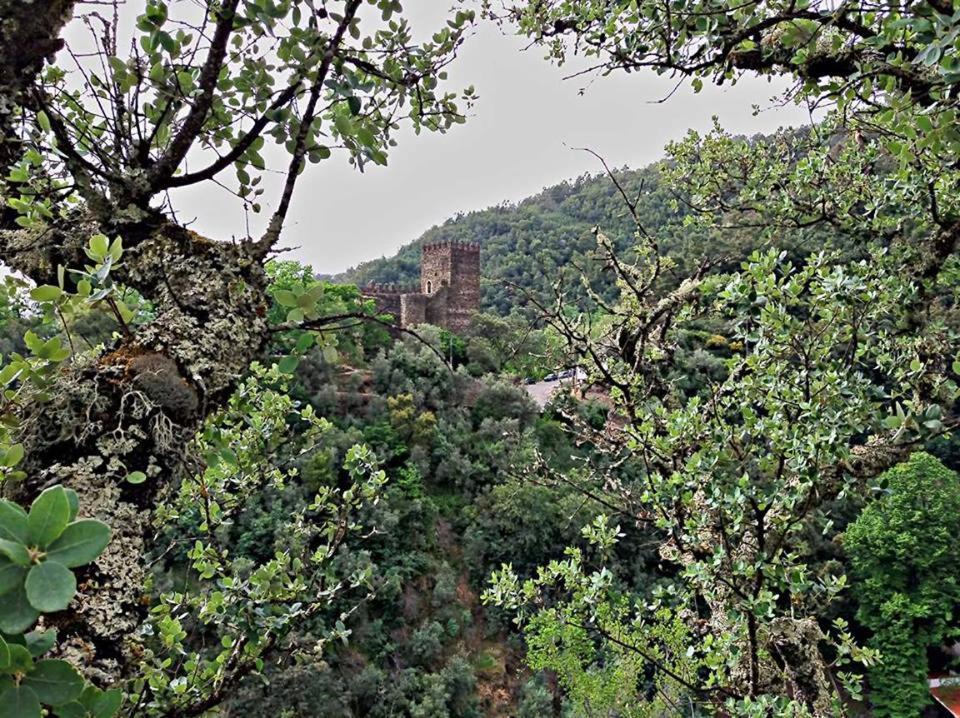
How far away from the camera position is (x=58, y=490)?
50 centimetres

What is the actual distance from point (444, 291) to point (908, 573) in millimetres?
19274

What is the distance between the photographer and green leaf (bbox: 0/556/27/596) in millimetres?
496

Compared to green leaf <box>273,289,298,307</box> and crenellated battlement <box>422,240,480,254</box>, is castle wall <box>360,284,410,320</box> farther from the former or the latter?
green leaf <box>273,289,298,307</box>

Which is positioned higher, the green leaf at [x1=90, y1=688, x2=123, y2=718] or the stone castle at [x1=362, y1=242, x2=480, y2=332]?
the stone castle at [x1=362, y1=242, x2=480, y2=332]

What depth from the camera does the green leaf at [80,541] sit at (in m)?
0.52

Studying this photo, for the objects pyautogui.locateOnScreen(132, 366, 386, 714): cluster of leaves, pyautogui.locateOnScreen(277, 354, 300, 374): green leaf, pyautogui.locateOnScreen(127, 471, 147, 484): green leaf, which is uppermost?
pyautogui.locateOnScreen(277, 354, 300, 374): green leaf

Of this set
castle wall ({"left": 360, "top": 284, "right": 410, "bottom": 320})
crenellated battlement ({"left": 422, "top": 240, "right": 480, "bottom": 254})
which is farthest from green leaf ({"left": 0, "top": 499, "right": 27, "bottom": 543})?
crenellated battlement ({"left": 422, "top": 240, "right": 480, "bottom": 254})

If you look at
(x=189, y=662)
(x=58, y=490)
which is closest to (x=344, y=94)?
(x=58, y=490)

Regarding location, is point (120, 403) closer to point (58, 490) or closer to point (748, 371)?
point (58, 490)

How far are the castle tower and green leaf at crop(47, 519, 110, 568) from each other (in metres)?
26.8

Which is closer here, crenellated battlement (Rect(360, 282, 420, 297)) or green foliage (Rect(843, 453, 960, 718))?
green foliage (Rect(843, 453, 960, 718))

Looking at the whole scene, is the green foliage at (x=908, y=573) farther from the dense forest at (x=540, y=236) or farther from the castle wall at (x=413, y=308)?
the castle wall at (x=413, y=308)

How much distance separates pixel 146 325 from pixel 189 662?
4.06ft

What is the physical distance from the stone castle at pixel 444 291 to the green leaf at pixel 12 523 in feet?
85.7
